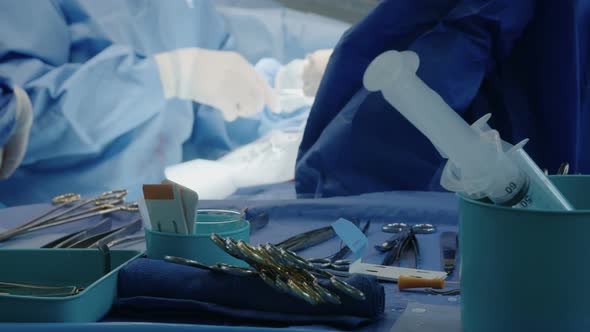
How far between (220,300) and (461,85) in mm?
526

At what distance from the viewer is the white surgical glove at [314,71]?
1.81 meters

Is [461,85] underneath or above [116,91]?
above

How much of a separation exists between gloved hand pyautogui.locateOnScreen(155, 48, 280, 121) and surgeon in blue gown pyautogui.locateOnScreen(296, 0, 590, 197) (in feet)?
3.07

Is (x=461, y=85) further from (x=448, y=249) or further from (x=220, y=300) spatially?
(x=220, y=300)

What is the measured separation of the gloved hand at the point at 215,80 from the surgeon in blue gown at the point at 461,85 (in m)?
0.93

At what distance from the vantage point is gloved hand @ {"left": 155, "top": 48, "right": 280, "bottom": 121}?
169 cm

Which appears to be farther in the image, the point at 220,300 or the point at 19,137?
the point at 19,137

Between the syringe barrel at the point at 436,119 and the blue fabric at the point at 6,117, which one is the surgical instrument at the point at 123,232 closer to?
the syringe barrel at the point at 436,119

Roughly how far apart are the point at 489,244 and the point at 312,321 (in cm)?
12

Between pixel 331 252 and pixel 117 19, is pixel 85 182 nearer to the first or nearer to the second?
pixel 117 19

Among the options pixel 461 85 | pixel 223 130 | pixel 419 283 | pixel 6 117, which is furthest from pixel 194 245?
pixel 223 130

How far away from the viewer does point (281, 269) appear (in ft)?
1.14

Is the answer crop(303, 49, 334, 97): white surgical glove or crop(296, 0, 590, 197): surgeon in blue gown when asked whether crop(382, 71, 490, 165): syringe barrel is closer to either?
crop(296, 0, 590, 197): surgeon in blue gown

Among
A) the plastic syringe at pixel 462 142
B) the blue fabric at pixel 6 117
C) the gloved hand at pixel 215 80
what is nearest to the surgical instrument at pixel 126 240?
the plastic syringe at pixel 462 142
